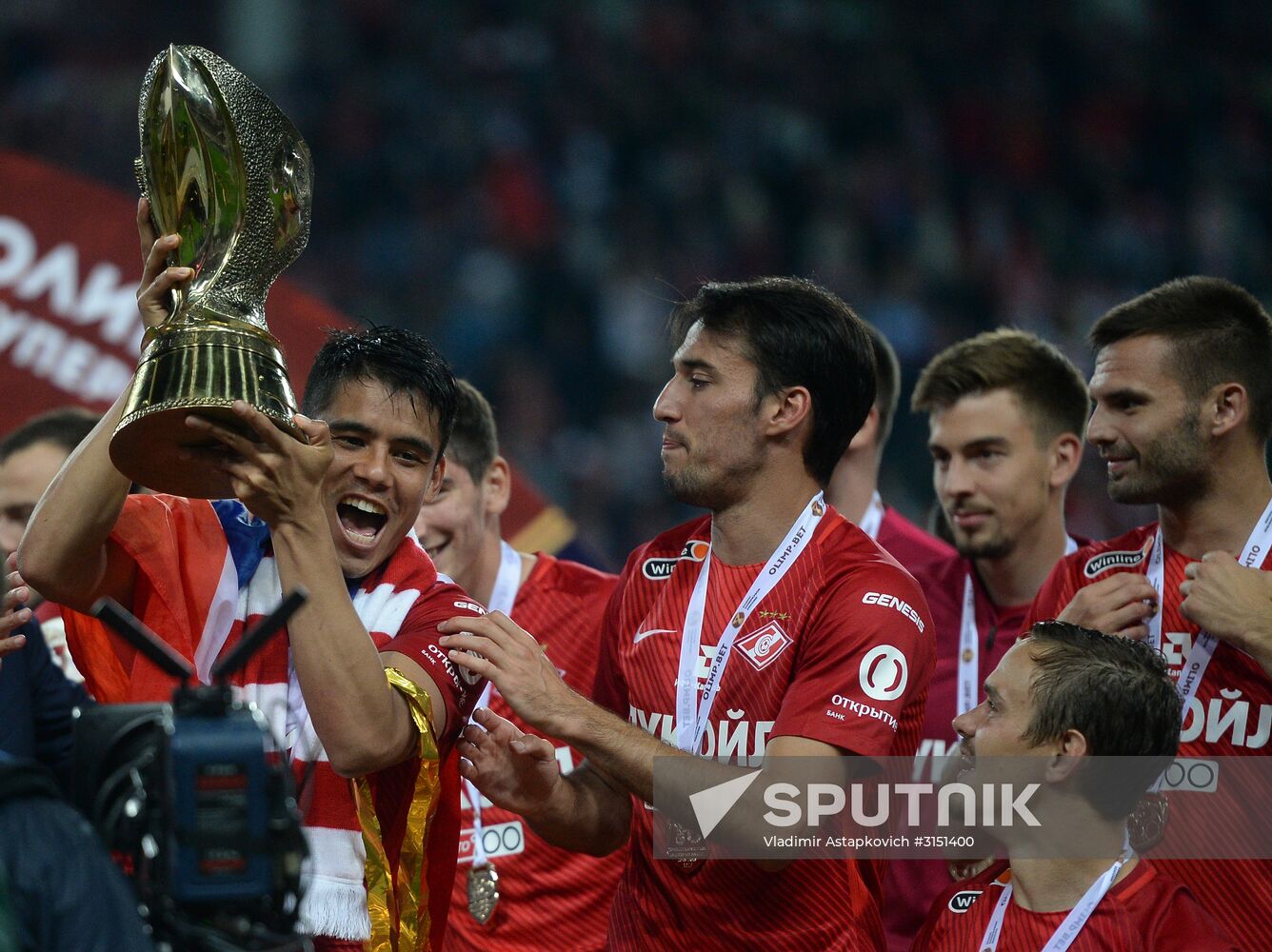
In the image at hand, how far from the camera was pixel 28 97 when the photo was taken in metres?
11.9

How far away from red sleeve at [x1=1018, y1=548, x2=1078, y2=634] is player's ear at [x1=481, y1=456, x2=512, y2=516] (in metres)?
1.61

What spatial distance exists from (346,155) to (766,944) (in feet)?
31.6

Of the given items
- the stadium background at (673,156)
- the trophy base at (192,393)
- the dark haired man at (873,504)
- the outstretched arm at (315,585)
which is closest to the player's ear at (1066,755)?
the outstretched arm at (315,585)

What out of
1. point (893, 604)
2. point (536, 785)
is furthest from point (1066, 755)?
point (536, 785)

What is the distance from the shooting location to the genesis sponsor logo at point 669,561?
3471 mm

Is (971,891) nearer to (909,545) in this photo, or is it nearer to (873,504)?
(909,545)

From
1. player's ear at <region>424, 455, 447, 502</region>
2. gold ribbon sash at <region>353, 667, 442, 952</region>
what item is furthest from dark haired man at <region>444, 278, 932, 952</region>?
player's ear at <region>424, 455, 447, 502</region>

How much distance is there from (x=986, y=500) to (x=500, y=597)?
1383mm

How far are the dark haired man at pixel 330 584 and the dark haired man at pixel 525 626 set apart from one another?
998 millimetres

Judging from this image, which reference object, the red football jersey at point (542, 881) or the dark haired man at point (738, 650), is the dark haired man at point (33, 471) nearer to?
the red football jersey at point (542, 881)

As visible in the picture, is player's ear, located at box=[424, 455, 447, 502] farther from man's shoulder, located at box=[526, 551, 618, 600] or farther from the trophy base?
man's shoulder, located at box=[526, 551, 618, 600]

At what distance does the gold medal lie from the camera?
420 cm

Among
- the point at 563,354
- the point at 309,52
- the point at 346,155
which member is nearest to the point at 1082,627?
the point at 563,354

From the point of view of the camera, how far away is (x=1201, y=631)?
11.6 feet
